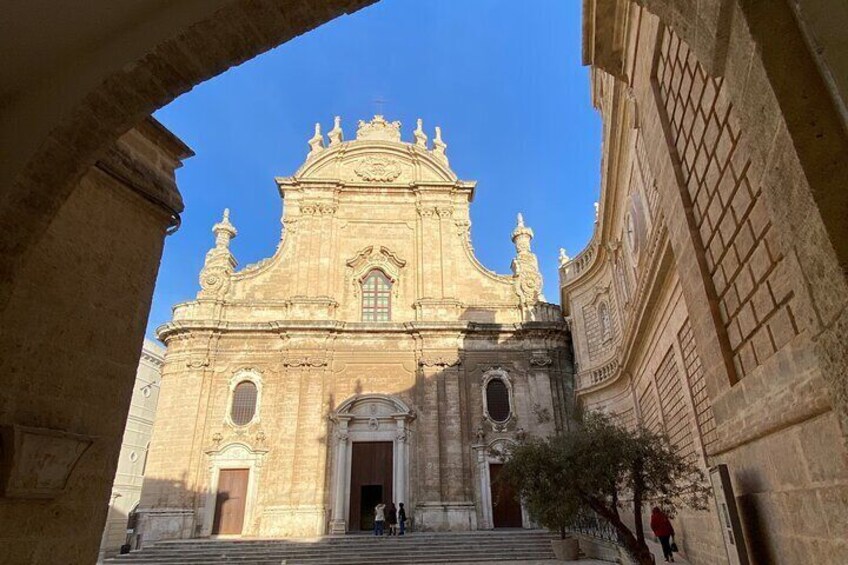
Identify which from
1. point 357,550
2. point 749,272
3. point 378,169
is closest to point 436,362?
point 357,550

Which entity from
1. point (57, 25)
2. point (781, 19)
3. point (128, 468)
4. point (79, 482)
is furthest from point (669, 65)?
point (128, 468)

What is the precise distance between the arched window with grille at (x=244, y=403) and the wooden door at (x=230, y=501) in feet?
5.73

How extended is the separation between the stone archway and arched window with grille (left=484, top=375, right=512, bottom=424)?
2990mm

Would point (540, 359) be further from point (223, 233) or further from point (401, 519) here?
point (223, 233)

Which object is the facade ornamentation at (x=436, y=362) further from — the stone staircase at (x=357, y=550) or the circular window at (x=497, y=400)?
the stone staircase at (x=357, y=550)

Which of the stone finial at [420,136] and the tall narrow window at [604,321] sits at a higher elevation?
the stone finial at [420,136]

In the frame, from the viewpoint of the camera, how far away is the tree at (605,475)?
8.24m

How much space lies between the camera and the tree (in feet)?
27.0

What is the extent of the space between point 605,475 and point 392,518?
1028 centimetres

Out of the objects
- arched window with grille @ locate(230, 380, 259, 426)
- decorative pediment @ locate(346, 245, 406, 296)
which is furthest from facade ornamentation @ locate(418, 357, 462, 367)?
arched window with grille @ locate(230, 380, 259, 426)

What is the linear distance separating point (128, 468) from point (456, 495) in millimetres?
21199

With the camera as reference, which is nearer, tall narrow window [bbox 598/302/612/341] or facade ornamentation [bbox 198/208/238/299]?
tall narrow window [bbox 598/302/612/341]

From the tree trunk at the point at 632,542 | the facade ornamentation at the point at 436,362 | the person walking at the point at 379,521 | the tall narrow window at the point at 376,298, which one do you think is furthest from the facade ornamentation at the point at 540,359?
the tree trunk at the point at 632,542

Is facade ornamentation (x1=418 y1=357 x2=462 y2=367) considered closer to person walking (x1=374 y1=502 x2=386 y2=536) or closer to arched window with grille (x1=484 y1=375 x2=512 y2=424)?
arched window with grille (x1=484 y1=375 x2=512 y2=424)
